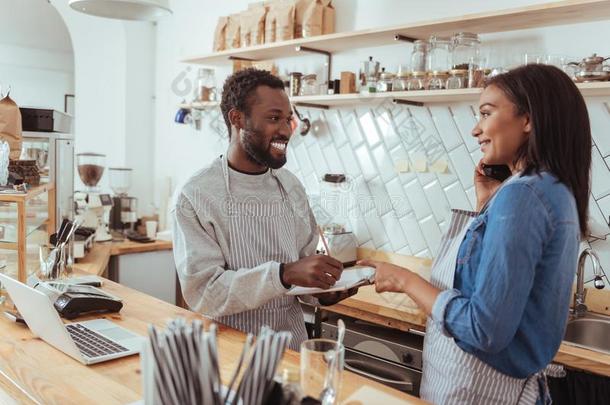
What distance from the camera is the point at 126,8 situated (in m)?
2.64

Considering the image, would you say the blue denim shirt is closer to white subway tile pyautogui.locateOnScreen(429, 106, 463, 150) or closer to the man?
the man

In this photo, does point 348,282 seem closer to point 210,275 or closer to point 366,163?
point 210,275

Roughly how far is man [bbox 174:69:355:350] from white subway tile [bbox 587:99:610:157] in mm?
1343

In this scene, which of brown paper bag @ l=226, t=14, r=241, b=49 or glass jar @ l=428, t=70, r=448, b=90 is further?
brown paper bag @ l=226, t=14, r=241, b=49

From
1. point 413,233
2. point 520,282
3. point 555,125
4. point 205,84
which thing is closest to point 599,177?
point 413,233

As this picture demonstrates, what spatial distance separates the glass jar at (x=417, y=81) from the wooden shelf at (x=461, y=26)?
20 cm

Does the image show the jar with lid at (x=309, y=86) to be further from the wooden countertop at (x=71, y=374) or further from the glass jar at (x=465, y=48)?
the wooden countertop at (x=71, y=374)

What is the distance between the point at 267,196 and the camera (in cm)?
198

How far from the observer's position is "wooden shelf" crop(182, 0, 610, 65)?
92.4 inches

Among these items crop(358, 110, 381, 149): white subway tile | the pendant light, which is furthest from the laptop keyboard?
crop(358, 110, 381, 149): white subway tile

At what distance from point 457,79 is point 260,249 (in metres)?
1.36

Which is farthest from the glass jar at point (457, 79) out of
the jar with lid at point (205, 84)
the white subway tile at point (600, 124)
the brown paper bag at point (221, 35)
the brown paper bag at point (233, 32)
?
the jar with lid at point (205, 84)

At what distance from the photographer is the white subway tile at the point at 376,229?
10.8 feet

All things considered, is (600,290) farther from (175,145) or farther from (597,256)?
(175,145)
